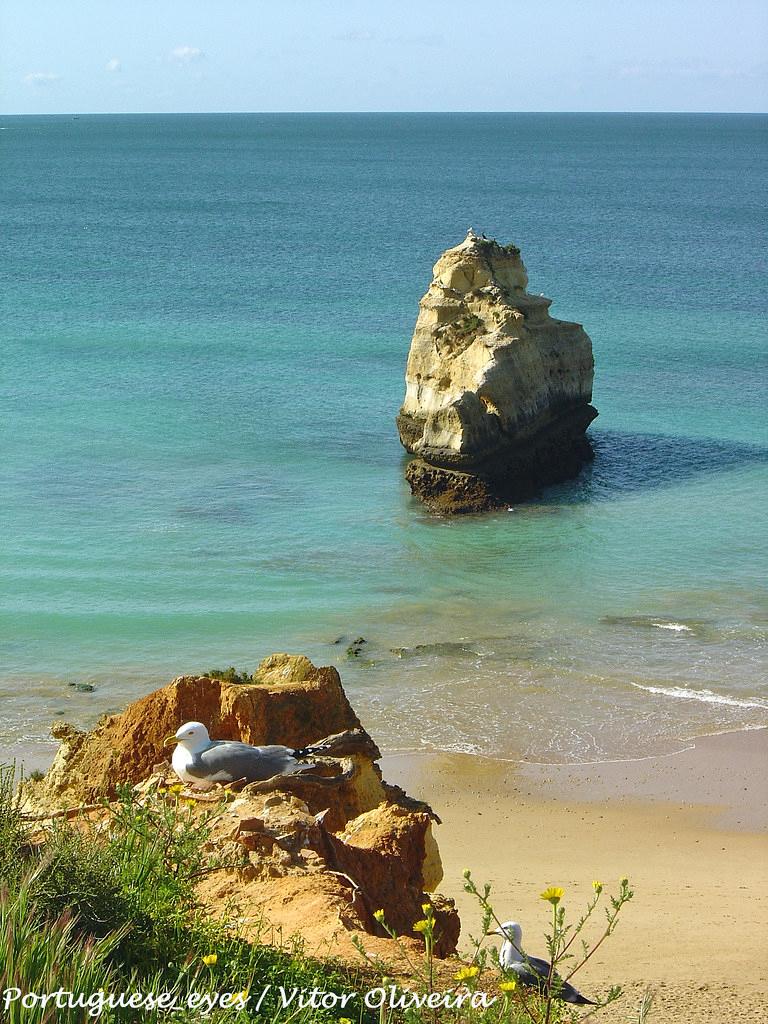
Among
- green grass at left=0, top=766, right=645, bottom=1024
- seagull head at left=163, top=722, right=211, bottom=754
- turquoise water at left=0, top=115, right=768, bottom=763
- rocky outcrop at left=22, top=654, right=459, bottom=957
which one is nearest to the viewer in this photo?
green grass at left=0, top=766, right=645, bottom=1024

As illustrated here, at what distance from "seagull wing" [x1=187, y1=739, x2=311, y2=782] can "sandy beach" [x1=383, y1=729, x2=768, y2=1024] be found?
278 centimetres

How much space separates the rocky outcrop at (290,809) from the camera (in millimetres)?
7180

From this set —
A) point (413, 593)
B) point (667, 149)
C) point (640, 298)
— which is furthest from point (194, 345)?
point (667, 149)

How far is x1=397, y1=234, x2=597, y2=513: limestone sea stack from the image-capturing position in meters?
28.0

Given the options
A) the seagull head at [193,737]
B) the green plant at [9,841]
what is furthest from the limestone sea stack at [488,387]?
the green plant at [9,841]

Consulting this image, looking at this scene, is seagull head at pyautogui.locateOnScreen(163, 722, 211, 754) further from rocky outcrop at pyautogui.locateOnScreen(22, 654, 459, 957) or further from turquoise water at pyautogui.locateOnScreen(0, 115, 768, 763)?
turquoise water at pyautogui.locateOnScreen(0, 115, 768, 763)

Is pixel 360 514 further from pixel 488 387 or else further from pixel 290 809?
pixel 290 809

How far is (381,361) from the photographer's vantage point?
41.9 meters

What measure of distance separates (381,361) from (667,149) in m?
158

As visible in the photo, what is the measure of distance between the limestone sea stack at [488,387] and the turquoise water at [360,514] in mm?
911

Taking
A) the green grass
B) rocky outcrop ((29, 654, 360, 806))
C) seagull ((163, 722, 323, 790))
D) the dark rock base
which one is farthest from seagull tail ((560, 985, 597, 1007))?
the dark rock base

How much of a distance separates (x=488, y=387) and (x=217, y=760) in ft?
66.0

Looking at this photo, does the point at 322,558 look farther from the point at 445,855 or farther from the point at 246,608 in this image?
the point at 445,855

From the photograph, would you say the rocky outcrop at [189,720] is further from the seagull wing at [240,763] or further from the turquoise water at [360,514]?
the turquoise water at [360,514]
